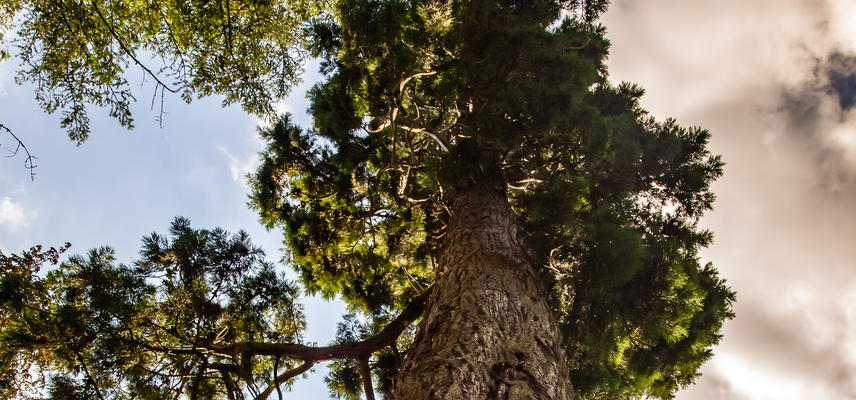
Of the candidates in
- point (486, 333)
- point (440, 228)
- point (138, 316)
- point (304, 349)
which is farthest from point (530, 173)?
point (138, 316)

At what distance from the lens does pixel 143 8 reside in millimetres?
4867

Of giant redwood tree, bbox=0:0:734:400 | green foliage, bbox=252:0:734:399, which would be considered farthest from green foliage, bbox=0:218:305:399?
green foliage, bbox=252:0:734:399

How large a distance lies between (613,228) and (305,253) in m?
4.23

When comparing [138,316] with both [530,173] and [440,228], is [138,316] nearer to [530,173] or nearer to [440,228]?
[440,228]

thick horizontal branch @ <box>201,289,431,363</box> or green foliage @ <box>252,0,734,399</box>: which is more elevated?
green foliage @ <box>252,0,734,399</box>

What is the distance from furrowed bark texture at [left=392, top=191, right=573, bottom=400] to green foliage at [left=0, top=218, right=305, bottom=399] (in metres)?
1.95

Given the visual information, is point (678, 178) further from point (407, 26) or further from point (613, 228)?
point (407, 26)

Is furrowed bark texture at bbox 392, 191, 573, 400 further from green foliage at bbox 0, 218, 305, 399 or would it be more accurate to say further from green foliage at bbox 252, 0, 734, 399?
green foliage at bbox 0, 218, 305, 399

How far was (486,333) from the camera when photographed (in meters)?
2.52

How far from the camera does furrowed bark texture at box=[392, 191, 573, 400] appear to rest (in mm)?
2139

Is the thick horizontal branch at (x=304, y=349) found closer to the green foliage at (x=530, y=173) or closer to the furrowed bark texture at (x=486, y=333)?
the furrowed bark texture at (x=486, y=333)

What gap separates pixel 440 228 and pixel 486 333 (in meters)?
3.32

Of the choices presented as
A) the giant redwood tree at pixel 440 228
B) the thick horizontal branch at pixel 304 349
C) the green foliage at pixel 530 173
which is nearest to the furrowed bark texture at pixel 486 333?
the giant redwood tree at pixel 440 228

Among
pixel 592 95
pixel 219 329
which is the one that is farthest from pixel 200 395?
pixel 592 95
